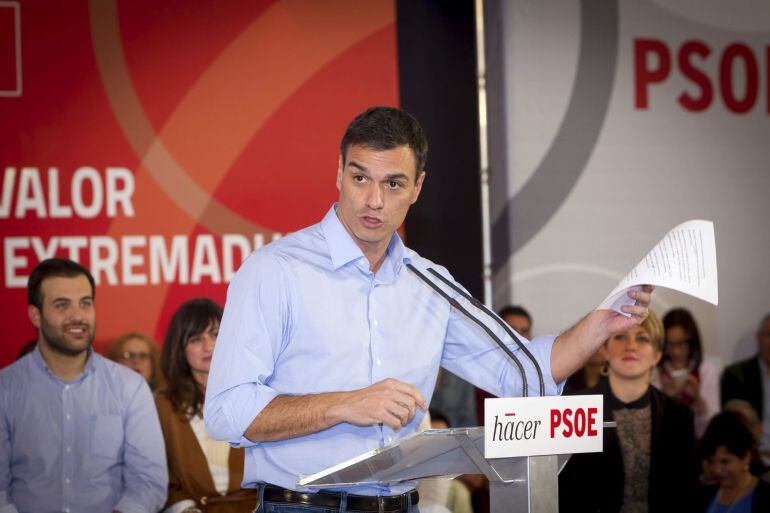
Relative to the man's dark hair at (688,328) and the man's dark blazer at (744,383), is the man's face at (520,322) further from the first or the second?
the man's dark blazer at (744,383)

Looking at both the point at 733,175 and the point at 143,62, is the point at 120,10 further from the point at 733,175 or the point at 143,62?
the point at 733,175

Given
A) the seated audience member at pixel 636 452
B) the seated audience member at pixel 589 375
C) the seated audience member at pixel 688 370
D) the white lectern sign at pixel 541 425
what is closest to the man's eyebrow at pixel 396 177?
the white lectern sign at pixel 541 425

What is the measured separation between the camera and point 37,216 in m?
4.54

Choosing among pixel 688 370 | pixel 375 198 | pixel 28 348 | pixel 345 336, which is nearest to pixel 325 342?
pixel 345 336

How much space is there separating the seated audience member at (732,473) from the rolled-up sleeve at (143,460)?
248 centimetres

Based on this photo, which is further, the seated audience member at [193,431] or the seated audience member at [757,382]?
the seated audience member at [757,382]

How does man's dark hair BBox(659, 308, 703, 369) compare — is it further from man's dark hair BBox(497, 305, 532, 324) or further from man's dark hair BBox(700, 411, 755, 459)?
man's dark hair BBox(497, 305, 532, 324)

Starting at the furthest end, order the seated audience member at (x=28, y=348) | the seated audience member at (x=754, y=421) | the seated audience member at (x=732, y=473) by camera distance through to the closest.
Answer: the seated audience member at (x=754, y=421)
the seated audience member at (x=732, y=473)
the seated audience member at (x=28, y=348)

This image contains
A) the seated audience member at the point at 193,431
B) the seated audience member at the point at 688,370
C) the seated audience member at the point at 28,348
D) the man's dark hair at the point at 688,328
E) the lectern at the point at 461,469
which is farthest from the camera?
the man's dark hair at the point at 688,328

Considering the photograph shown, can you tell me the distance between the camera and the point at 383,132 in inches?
90.3

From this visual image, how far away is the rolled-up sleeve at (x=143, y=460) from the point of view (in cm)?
373

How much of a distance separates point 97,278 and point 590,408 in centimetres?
320

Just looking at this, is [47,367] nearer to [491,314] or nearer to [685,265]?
[491,314]

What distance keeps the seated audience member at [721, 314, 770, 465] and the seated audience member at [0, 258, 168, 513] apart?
3.29m
